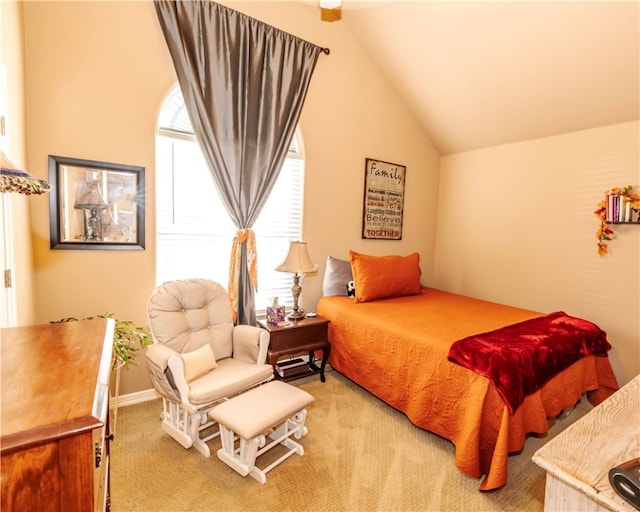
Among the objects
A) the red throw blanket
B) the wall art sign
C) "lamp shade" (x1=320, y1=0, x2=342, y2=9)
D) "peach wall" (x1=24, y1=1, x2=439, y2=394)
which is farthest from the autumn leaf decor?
"lamp shade" (x1=320, y1=0, x2=342, y2=9)

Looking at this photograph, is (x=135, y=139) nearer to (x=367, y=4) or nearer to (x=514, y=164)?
(x=367, y=4)

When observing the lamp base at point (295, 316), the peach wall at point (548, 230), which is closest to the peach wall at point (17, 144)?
the lamp base at point (295, 316)

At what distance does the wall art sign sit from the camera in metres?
3.73

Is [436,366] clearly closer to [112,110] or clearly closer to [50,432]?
[50,432]

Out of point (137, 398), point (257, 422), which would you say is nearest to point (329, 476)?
point (257, 422)

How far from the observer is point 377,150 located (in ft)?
12.4

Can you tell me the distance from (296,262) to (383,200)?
1601 millimetres

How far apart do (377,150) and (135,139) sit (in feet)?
8.09

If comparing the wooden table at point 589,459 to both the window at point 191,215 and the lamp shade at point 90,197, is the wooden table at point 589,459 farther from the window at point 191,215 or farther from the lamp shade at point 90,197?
the lamp shade at point 90,197

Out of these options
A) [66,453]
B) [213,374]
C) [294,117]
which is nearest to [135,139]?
[294,117]

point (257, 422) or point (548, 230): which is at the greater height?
point (548, 230)

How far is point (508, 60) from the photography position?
9.40 feet

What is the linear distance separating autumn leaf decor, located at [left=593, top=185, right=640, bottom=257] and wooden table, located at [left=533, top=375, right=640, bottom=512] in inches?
90.7

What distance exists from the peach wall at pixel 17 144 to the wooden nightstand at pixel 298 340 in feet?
5.09
